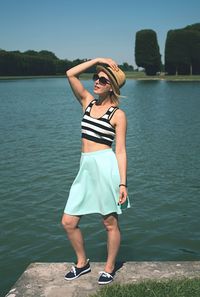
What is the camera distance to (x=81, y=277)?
18.1 feet

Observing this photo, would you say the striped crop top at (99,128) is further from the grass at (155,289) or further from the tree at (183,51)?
the tree at (183,51)

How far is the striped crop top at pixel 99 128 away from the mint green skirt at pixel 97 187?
16cm

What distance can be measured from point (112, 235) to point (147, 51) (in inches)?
4175

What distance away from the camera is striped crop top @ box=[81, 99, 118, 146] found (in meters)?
5.10

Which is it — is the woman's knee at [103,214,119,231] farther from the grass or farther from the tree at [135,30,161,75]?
the tree at [135,30,161,75]

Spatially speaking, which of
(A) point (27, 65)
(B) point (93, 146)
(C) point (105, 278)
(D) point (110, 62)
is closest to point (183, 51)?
(A) point (27, 65)

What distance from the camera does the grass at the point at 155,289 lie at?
498 cm

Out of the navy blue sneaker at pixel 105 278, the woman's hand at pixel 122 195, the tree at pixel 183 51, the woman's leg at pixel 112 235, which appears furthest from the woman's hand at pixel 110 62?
the tree at pixel 183 51

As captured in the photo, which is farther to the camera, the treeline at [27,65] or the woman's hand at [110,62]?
the treeline at [27,65]

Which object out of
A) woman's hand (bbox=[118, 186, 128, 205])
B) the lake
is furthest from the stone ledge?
the lake

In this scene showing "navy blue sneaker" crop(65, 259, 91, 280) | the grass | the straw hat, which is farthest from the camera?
"navy blue sneaker" crop(65, 259, 91, 280)

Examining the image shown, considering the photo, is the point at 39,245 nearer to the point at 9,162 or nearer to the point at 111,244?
the point at 111,244

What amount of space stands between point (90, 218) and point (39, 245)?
172 cm

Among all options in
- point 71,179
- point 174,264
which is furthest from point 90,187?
point 71,179
